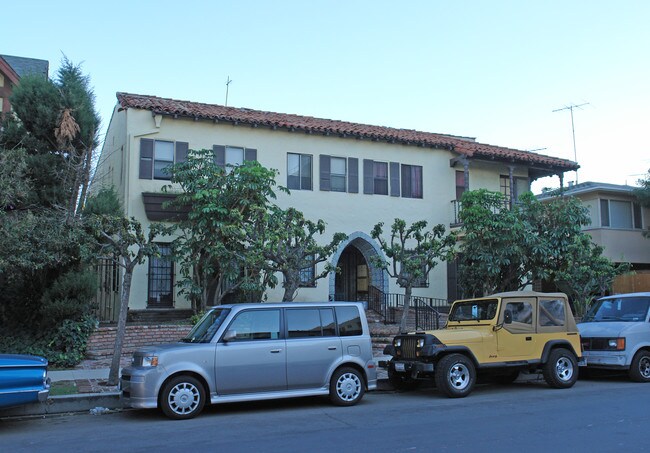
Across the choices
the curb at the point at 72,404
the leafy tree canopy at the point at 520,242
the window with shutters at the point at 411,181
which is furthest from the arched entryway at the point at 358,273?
the curb at the point at 72,404

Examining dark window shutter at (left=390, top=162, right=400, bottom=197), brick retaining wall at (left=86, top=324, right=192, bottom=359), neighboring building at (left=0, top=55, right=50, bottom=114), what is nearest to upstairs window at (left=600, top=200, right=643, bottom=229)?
dark window shutter at (left=390, top=162, right=400, bottom=197)

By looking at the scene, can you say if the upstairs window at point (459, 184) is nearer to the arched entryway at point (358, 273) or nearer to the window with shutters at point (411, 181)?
the window with shutters at point (411, 181)

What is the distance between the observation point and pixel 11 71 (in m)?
22.2

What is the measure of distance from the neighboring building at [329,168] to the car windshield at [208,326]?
8.30 m

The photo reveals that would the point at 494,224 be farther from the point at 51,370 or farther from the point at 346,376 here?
the point at 51,370

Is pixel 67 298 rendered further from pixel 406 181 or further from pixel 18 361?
pixel 406 181

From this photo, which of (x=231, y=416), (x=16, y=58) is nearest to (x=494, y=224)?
(x=231, y=416)

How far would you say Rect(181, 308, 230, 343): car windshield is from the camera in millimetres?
9281

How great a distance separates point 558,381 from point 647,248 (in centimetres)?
1899

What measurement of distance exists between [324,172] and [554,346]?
1097 cm

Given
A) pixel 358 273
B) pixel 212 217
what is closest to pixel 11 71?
pixel 212 217

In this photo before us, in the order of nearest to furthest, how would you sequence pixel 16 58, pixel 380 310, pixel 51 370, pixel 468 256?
pixel 51 370 → pixel 468 256 → pixel 380 310 → pixel 16 58

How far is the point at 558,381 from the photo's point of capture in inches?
448

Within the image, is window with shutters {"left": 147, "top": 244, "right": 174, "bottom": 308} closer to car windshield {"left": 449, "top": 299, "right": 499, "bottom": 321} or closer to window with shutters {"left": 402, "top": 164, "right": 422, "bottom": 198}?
window with shutters {"left": 402, "top": 164, "right": 422, "bottom": 198}
